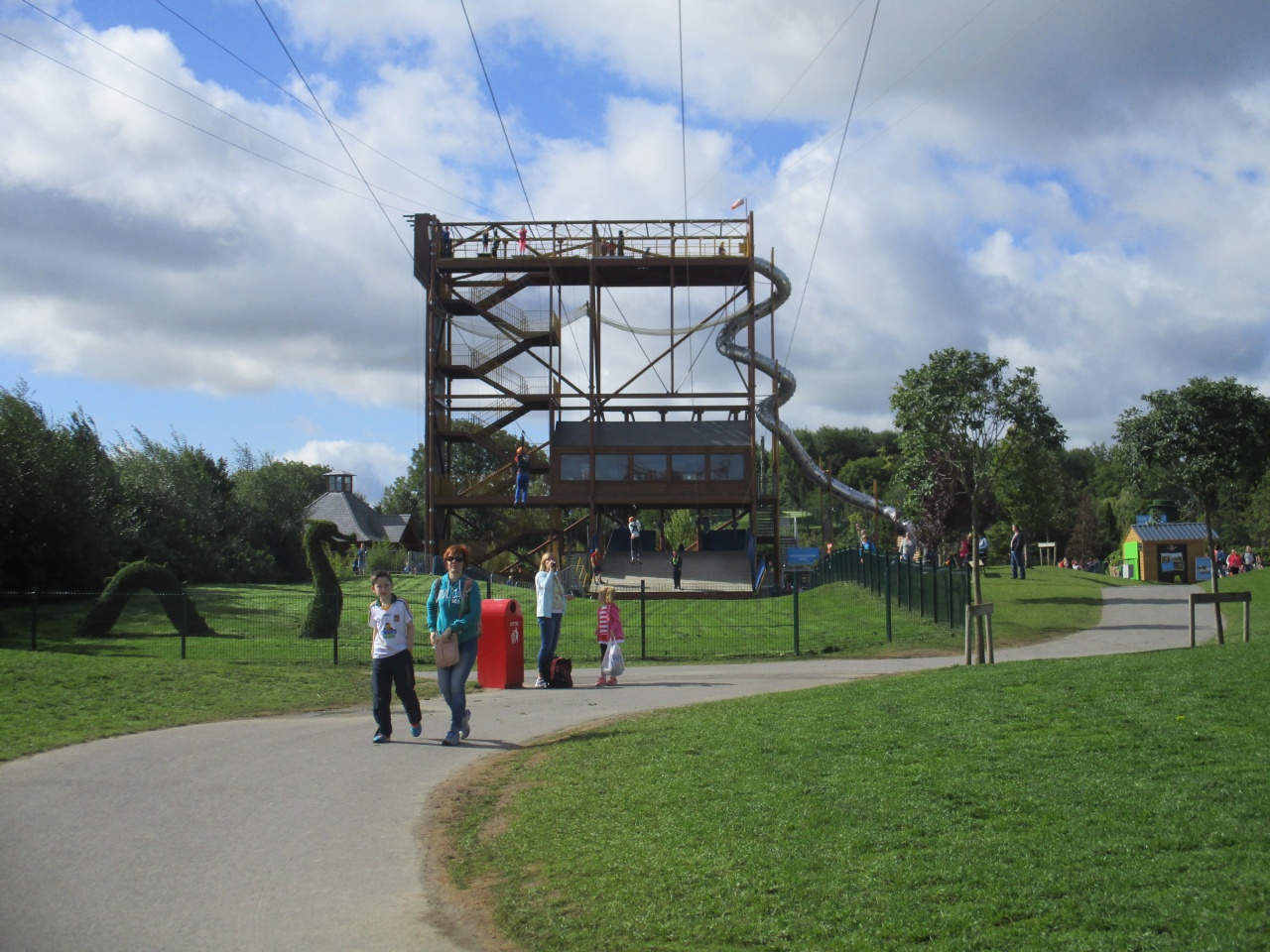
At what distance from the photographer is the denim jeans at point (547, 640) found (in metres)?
15.7

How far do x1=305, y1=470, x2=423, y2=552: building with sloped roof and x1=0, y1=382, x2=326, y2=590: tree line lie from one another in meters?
7.56

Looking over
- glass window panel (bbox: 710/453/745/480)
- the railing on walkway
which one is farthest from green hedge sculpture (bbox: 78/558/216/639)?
glass window panel (bbox: 710/453/745/480)

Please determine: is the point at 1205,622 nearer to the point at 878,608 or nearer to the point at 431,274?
the point at 878,608

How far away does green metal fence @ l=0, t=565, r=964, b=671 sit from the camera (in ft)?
67.9

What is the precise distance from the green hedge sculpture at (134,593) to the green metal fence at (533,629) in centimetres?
28

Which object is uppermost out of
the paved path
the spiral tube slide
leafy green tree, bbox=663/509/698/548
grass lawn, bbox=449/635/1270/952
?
the spiral tube slide

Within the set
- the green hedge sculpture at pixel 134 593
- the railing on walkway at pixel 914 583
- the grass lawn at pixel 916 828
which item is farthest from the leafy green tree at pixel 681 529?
the grass lawn at pixel 916 828

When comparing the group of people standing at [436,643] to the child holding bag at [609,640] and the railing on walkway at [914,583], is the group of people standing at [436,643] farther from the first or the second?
the railing on walkway at [914,583]

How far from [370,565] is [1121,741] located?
136ft

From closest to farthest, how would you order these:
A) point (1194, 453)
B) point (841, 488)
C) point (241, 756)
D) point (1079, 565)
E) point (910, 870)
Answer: point (910, 870) < point (241, 756) < point (1194, 453) < point (841, 488) < point (1079, 565)

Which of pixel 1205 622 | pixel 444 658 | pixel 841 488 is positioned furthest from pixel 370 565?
pixel 444 658

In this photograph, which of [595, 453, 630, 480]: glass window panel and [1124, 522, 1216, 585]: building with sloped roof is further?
[595, 453, 630, 480]: glass window panel

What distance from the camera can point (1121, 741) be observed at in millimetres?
7449

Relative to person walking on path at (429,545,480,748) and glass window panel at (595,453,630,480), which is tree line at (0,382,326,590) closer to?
glass window panel at (595,453,630,480)
